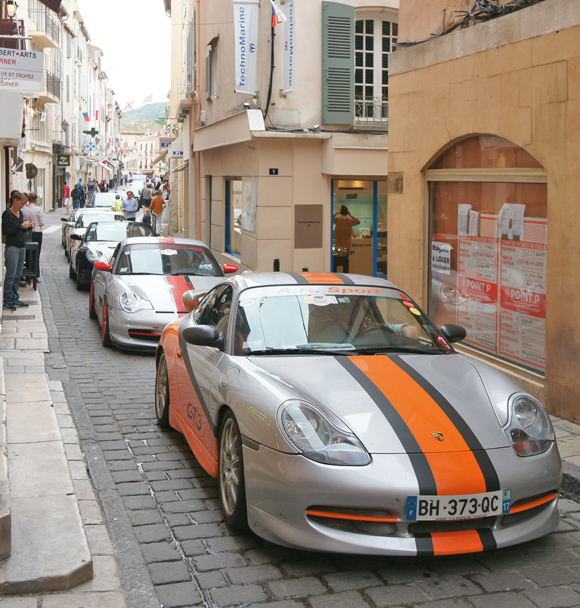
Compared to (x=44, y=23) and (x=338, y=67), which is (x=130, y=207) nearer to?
(x=338, y=67)

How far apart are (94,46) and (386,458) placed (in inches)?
3553

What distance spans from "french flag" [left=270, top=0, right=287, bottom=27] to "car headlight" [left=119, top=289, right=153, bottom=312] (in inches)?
261

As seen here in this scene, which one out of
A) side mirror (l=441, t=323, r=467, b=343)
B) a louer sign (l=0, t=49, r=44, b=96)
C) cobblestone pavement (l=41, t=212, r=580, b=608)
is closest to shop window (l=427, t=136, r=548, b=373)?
side mirror (l=441, t=323, r=467, b=343)

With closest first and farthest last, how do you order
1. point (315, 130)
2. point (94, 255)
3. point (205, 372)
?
point (205, 372) → point (94, 255) → point (315, 130)

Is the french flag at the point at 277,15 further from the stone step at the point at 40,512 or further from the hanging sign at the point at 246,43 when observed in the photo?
the stone step at the point at 40,512

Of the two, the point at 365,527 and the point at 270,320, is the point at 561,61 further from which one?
the point at 365,527

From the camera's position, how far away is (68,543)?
13.7 ft

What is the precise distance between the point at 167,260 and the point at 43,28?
39.7m

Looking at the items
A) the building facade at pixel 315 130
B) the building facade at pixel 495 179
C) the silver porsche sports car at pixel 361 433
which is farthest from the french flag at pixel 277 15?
the silver porsche sports car at pixel 361 433

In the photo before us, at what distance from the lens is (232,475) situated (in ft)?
15.1

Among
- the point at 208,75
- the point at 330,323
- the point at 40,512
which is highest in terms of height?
the point at 208,75

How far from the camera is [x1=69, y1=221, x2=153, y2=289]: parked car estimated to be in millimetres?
16359

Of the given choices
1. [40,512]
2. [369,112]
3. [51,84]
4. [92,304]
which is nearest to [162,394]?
[40,512]

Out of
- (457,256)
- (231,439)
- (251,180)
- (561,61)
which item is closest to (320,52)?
(251,180)
